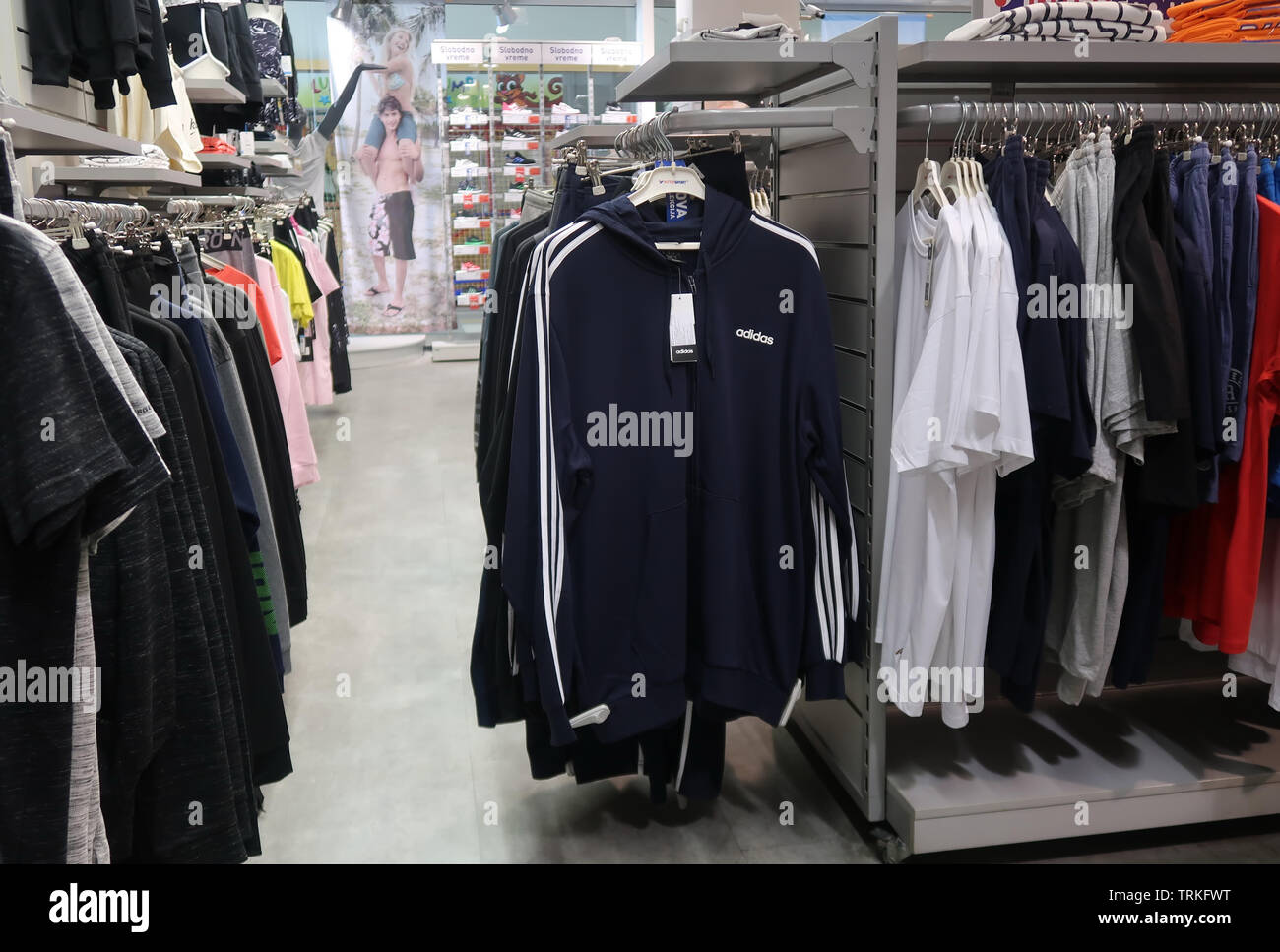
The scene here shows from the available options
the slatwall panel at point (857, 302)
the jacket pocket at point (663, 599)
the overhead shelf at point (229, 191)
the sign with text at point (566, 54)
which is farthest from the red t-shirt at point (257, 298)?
the sign with text at point (566, 54)

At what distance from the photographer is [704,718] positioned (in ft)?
8.49

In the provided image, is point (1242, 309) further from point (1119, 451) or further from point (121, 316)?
point (121, 316)

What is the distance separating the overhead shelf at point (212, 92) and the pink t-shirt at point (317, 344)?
2.79 ft

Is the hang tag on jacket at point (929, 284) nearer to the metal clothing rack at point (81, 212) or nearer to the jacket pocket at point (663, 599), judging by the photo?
the jacket pocket at point (663, 599)

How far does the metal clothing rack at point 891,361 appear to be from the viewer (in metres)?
2.36

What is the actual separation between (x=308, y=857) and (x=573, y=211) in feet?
5.74

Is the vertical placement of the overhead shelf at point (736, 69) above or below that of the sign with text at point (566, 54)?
below

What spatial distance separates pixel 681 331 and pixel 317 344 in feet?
15.4

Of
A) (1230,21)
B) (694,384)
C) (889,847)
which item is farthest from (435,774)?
(1230,21)

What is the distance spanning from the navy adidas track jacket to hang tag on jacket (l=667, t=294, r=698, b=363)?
26 mm

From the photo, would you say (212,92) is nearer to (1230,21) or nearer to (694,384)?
(694,384)

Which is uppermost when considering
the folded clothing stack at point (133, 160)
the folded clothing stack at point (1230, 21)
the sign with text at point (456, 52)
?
the sign with text at point (456, 52)

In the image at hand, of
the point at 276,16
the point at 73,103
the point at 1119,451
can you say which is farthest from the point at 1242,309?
the point at 276,16

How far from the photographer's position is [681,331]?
2.30 metres
